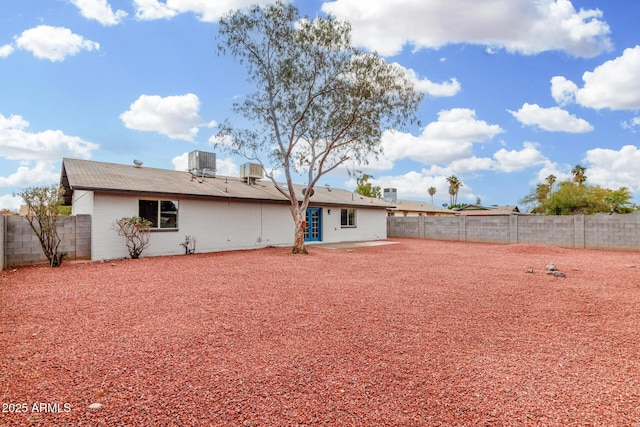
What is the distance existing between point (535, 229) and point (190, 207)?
57.3ft

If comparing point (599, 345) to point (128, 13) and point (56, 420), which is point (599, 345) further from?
point (128, 13)

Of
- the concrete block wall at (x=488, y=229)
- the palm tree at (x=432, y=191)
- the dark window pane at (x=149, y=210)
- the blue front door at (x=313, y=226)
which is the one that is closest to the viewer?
the dark window pane at (x=149, y=210)

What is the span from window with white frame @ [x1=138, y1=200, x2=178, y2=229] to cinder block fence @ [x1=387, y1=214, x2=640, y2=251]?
15521 millimetres

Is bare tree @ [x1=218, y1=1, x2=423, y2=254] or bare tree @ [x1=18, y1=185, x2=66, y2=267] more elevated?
bare tree @ [x1=218, y1=1, x2=423, y2=254]

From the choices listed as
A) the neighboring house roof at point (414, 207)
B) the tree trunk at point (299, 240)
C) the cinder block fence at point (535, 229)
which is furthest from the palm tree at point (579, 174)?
the tree trunk at point (299, 240)

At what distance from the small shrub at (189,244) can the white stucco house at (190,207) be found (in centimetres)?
19

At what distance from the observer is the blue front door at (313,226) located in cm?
1791

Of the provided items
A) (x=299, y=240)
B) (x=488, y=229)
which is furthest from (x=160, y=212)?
(x=488, y=229)

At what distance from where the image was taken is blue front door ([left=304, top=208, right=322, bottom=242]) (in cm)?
1791

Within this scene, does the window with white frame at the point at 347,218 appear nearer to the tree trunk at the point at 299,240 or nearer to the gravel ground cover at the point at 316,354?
the tree trunk at the point at 299,240

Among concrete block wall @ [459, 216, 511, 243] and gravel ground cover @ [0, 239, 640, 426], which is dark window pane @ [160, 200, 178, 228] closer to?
gravel ground cover @ [0, 239, 640, 426]

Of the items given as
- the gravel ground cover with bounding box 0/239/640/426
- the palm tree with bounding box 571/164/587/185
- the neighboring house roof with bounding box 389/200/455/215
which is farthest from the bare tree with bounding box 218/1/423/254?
the palm tree with bounding box 571/164/587/185

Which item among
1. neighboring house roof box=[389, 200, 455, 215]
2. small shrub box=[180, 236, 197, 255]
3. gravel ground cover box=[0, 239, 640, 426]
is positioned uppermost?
neighboring house roof box=[389, 200, 455, 215]

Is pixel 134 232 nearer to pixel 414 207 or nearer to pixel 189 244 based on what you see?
pixel 189 244
